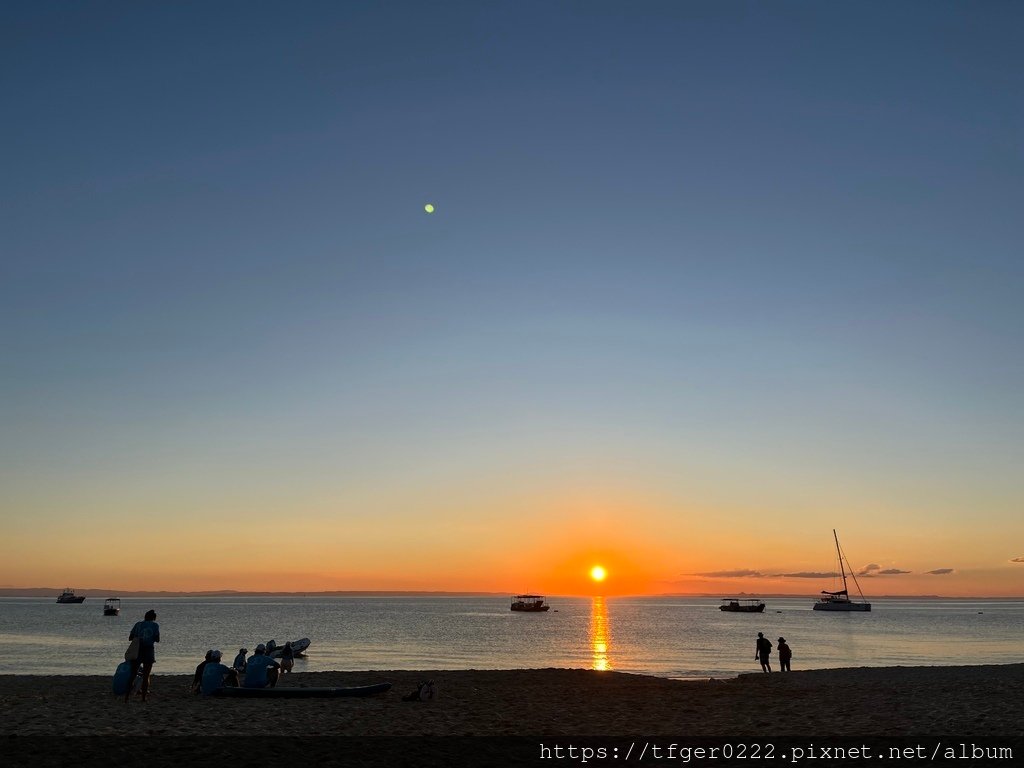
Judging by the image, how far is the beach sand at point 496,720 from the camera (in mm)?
14055

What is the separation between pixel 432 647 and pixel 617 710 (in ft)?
196

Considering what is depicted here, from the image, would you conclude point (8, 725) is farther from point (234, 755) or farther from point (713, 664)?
point (713, 664)

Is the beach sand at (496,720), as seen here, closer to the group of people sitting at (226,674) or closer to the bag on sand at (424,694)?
the bag on sand at (424,694)

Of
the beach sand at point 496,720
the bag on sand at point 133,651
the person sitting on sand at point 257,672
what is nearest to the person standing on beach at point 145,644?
the bag on sand at point 133,651

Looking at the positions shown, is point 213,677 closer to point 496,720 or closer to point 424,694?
point 424,694

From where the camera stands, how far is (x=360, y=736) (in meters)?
15.5

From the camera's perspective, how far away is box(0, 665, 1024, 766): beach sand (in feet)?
46.1

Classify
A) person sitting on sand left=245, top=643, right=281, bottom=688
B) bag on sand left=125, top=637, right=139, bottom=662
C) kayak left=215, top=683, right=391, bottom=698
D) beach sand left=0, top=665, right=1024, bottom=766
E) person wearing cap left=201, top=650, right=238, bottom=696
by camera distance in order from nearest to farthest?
beach sand left=0, top=665, right=1024, bottom=766, bag on sand left=125, top=637, right=139, bottom=662, kayak left=215, top=683, right=391, bottom=698, person wearing cap left=201, top=650, right=238, bottom=696, person sitting on sand left=245, top=643, right=281, bottom=688

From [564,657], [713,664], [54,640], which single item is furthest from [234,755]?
[54,640]

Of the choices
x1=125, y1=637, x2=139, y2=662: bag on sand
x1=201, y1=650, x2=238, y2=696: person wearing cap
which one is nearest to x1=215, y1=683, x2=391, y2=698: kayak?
x1=201, y1=650, x2=238, y2=696: person wearing cap

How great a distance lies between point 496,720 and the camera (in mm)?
18203

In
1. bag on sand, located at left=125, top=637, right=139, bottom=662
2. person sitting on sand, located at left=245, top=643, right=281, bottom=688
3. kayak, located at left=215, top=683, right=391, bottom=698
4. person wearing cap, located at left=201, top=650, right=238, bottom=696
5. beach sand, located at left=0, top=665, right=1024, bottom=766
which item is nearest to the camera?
beach sand, located at left=0, top=665, right=1024, bottom=766

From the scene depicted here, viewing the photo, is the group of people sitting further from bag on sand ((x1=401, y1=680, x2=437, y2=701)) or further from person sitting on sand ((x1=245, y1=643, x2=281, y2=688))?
bag on sand ((x1=401, y1=680, x2=437, y2=701))

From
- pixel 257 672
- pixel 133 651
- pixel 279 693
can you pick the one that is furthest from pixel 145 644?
pixel 279 693
